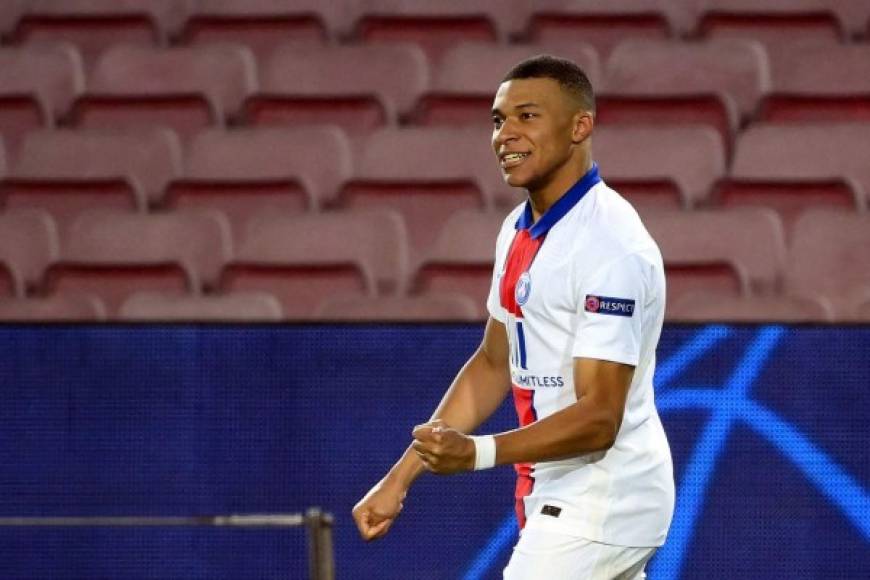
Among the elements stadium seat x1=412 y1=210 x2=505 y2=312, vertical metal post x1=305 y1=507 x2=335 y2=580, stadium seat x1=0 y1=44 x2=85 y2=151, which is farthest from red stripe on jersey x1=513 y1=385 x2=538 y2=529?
stadium seat x1=0 y1=44 x2=85 y2=151

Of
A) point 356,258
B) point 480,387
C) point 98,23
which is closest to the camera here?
point 480,387

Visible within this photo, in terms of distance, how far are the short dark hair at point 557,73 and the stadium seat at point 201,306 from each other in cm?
257

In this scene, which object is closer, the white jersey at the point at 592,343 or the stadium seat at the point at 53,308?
the white jersey at the point at 592,343

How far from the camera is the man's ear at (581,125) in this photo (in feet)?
10.2

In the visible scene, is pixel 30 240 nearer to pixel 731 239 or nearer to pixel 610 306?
pixel 731 239

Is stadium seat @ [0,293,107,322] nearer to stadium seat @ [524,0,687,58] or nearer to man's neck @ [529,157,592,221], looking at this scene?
stadium seat @ [524,0,687,58]

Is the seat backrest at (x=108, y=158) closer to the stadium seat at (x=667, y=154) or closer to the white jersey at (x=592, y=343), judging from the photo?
the stadium seat at (x=667, y=154)

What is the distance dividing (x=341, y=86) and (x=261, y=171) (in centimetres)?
69

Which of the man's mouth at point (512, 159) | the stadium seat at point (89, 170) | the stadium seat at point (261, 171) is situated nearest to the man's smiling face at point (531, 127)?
the man's mouth at point (512, 159)

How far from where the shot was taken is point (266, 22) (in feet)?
25.2

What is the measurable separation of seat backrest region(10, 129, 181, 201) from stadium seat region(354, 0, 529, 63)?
4.03 feet

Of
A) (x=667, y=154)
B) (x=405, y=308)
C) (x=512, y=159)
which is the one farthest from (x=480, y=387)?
(x=667, y=154)

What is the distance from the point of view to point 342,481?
4664 mm

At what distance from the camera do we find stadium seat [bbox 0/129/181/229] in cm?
672
